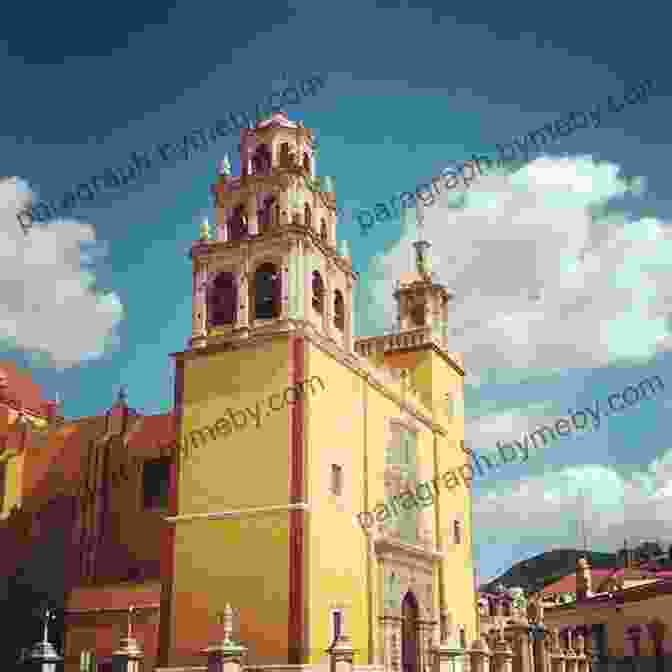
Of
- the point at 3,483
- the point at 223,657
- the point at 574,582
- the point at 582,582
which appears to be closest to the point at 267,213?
the point at 223,657

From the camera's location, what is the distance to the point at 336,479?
26.0 m

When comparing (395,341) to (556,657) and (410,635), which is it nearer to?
(410,635)

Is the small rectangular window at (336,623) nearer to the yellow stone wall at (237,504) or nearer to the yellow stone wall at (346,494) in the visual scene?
the yellow stone wall at (346,494)

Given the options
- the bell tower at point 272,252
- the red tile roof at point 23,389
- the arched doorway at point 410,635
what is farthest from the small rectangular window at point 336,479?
the red tile roof at point 23,389

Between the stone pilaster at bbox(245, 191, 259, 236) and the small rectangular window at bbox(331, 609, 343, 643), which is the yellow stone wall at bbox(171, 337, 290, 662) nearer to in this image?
the small rectangular window at bbox(331, 609, 343, 643)

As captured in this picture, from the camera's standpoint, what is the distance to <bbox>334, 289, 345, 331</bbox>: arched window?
28589mm

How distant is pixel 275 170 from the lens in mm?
28250

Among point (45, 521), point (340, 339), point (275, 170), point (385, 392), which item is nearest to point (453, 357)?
point (385, 392)

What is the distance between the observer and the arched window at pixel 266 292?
26328mm

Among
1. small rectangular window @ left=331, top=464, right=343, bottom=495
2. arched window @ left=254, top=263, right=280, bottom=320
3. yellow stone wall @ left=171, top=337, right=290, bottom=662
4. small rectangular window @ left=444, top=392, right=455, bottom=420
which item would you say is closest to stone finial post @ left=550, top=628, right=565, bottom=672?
small rectangular window @ left=444, top=392, right=455, bottom=420

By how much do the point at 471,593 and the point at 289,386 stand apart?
44.5 feet

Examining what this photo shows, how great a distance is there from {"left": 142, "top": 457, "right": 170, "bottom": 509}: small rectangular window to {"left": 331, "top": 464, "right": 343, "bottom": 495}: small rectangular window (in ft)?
33.3

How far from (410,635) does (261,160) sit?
1501 centimetres

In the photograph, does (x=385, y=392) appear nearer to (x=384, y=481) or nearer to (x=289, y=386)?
(x=384, y=481)
